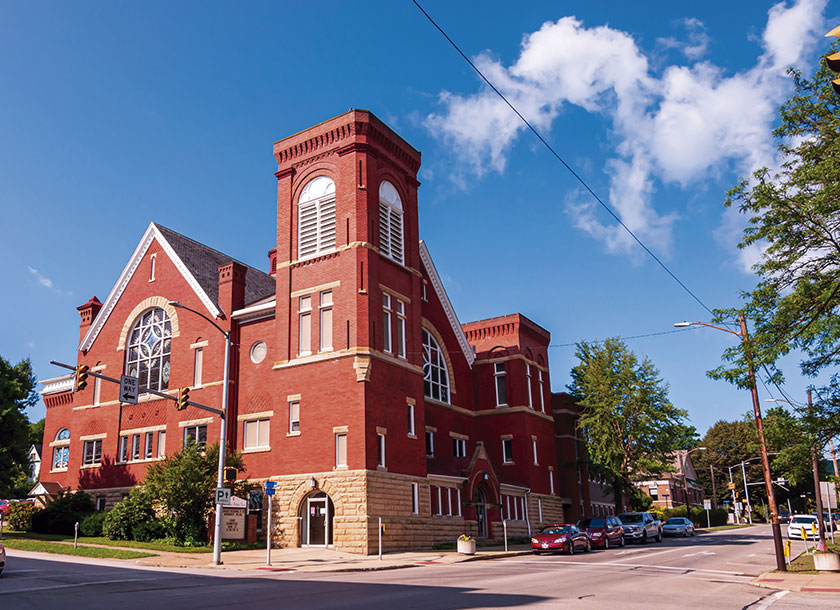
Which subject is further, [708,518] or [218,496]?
[708,518]

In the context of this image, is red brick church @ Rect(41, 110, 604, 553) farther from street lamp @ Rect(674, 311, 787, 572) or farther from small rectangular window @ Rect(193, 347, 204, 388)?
street lamp @ Rect(674, 311, 787, 572)

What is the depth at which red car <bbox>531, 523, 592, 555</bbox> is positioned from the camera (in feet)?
111

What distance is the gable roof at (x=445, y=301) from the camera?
4809 cm

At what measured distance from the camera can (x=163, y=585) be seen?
17.9 metres

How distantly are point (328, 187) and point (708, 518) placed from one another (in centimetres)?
6465

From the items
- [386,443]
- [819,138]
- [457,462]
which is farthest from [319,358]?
[819,138]

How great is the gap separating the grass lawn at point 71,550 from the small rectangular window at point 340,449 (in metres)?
8.97

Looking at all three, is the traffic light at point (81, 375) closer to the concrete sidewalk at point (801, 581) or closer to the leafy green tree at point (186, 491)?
the leafy green tree at point (186, 491)

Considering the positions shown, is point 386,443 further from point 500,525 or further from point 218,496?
point 500,525

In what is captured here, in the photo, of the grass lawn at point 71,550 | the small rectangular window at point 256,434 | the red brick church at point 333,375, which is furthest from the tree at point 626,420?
the grass lawn at point 71,550

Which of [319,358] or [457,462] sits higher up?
[319,358]

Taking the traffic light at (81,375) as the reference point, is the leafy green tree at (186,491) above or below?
below

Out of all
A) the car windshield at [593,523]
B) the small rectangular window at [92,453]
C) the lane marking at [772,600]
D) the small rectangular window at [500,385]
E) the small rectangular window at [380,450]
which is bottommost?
the lane marking at [772,600]

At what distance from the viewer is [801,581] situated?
65.8ft
